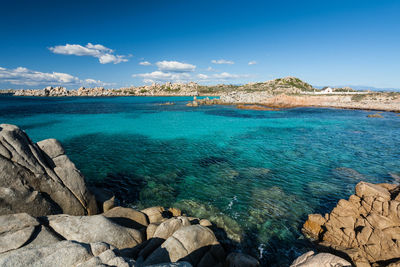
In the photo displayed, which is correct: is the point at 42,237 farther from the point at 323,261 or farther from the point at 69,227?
the point at 323,261

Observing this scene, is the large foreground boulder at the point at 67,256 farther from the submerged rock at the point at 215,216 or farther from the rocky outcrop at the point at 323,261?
the submerged rock at the point at 215,216

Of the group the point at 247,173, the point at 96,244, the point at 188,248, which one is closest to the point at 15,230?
the point at 96,244

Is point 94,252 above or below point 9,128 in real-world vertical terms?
below

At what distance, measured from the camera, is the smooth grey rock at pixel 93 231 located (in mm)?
8984

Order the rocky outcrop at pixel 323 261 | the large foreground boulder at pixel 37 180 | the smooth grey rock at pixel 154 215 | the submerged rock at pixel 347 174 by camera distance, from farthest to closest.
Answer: the submerged rock at pixel 347 174, the smooth grey rock at pixel 154 215, the large foreground boulder at pixel 37 180, the rocky outcrop at pixel 323 261

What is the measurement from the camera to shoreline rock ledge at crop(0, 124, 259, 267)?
20.1 feet

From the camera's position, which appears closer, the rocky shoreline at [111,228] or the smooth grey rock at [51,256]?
the smooth grey rock at [51,256]

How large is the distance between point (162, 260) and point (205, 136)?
108 feet

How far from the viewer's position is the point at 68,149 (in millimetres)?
30719

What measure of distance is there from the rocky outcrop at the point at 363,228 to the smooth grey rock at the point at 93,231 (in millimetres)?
11198

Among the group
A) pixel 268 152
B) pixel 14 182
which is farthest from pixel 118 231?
pixel 268 152

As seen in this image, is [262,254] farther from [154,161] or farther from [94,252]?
[154,161]

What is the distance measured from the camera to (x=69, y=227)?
9.12 metres

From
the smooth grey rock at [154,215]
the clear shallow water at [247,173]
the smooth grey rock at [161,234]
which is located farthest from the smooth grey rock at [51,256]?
the clear shallow water at [247,173]
